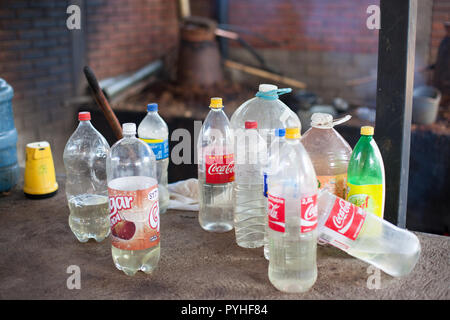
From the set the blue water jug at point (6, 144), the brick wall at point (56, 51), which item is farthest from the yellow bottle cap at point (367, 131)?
the brick wall at point (56, 51)

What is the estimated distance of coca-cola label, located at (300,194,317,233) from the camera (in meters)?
1.61

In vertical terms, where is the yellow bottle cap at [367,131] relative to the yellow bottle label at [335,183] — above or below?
above

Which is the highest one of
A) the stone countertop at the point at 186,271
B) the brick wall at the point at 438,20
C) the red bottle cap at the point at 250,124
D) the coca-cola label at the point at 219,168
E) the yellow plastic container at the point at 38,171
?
the brick wall at the point at 438,20

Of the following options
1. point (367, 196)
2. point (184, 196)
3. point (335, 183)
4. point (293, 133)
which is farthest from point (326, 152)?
point (184, 196)

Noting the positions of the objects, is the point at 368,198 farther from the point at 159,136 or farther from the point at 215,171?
the point at 159,136

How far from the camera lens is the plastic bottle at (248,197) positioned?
2.09 metres

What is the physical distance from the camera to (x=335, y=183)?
193cm

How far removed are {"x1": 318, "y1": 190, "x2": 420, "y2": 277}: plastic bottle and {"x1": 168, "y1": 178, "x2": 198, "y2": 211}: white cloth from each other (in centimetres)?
88

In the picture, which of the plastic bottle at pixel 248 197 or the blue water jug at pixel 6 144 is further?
the blue water jug at pixel 6 144

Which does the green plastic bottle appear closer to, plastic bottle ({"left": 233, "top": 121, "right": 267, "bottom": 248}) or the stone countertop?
the stone countertop

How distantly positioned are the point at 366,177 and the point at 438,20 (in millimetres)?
4940

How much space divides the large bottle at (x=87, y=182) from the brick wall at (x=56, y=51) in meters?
3.04

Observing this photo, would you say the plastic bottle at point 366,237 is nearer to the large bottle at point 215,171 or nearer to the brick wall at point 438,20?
the large bottle at point 215,171

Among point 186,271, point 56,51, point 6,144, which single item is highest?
point 56,51
